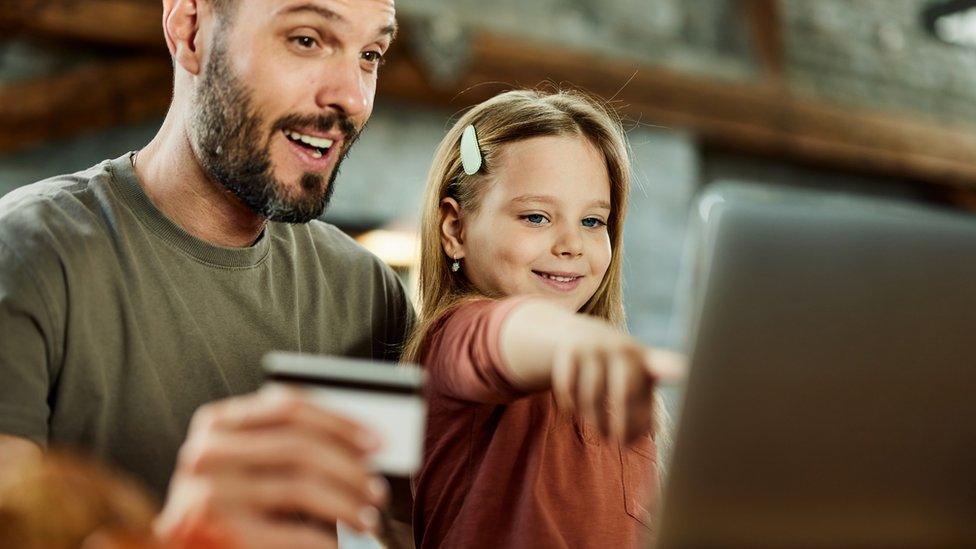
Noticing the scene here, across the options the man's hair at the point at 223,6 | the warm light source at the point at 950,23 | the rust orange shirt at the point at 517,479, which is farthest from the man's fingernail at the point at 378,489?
the warm light source at the point at 950,23

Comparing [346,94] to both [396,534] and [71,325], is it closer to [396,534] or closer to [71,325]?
[71,325]

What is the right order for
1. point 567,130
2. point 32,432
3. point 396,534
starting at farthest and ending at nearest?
1. point 567,130
2. point 32,432
3. point 396,534

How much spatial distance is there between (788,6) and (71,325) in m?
5.54

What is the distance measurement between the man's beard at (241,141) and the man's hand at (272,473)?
2.30 ft

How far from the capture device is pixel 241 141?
4.25ft

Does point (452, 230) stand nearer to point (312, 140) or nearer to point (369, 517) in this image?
point (312, 140)

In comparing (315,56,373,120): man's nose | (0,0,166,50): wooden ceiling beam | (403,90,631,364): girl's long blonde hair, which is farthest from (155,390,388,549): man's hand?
(0,0,166,50): wooden ceiling beam

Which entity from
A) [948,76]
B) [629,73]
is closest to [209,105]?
[629,73]

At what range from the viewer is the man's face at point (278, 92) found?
128 centimetres

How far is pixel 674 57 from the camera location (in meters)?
5.19

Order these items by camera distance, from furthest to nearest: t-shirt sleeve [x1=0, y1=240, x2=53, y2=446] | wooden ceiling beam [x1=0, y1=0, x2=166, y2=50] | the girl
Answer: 1. wooden ceiling beam [x1=0, y1=0, x2=166, y2=50]
2. t-shirt sleeve [x1=0, y1=240, x2=53, y2=446]
3. the girl

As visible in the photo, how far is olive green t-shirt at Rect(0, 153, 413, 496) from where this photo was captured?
42.1 inches

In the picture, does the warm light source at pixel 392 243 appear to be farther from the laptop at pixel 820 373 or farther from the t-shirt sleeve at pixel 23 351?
the laptop at pixel 820 373

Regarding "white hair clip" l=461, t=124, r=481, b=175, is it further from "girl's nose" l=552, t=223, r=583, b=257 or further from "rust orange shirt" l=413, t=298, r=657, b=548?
"rust orange shirt" l=413, t=298, r=657, b=548
